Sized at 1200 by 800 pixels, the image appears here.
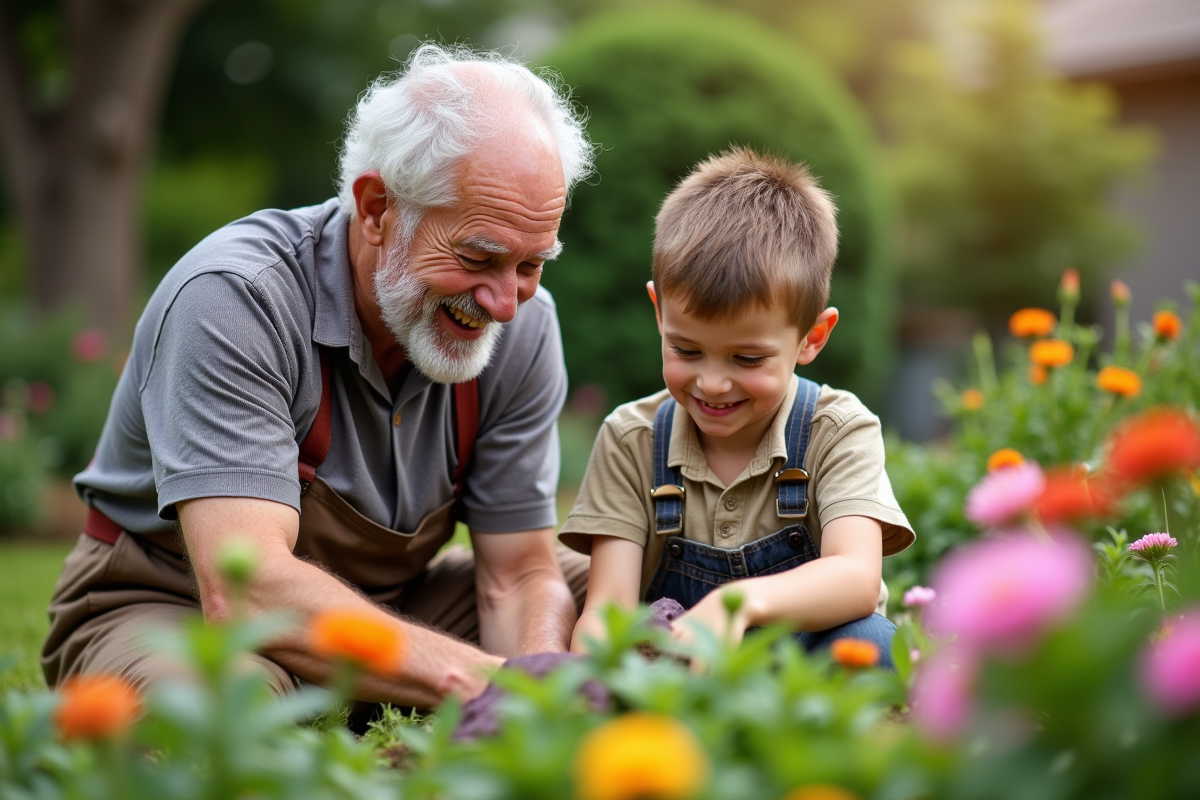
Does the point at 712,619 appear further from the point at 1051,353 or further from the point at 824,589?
the point at 1051,353

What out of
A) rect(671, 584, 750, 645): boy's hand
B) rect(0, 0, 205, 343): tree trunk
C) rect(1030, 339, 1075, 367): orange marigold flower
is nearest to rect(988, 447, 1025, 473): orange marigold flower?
rect(1030, 339, 1075, 367): orange marigold flower

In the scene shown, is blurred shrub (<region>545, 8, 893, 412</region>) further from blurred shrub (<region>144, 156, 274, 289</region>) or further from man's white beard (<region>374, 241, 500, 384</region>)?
blurred shrub (<region>144, 156, 274, 289</region>)

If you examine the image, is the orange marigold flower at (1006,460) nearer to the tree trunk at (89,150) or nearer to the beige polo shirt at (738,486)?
the beige polo shirt at (738,486)

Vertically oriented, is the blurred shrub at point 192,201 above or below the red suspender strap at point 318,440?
below

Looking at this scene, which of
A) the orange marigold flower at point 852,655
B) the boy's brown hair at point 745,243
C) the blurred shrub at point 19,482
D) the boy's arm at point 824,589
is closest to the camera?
the orange marigold flower at point 852,655

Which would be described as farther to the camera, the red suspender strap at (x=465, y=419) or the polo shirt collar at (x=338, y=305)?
the red suspender strap at (x=465, y=419)

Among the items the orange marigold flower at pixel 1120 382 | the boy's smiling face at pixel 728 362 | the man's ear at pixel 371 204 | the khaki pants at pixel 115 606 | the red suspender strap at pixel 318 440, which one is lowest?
the khaki pants at pixel 115 606

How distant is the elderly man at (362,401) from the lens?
227 centimetres

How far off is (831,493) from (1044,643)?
124 centimetres

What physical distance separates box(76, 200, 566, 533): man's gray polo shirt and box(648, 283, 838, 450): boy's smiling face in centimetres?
69

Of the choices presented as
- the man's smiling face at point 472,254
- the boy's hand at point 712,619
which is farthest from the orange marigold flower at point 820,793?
the man's smiling face at point 472,254

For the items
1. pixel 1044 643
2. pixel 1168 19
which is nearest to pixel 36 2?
pixel 1168 19

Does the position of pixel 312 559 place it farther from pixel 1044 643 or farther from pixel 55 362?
pixel 55 362

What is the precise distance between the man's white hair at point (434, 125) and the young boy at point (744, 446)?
43 cm
